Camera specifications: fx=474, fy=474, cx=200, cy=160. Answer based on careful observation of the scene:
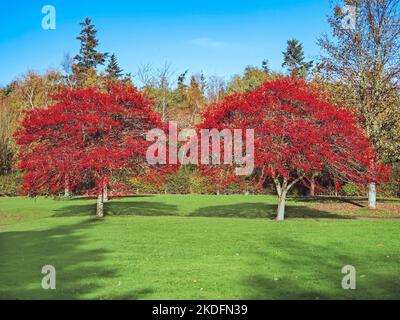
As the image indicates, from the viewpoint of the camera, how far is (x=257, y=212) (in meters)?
25.2

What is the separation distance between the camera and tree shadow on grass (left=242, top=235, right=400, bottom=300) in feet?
24.0

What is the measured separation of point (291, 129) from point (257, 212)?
894cm

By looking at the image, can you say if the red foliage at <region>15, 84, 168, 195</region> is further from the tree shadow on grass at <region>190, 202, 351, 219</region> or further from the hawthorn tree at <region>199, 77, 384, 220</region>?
the tree shadow on grass at <region>190, 202, 351, 219</region>

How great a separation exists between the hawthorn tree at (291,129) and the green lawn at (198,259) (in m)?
2.37

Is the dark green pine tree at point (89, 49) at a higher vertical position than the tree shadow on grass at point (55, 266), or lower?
higher

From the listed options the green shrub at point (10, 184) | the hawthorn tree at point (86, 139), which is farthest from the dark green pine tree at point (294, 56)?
the hawthorn tree at point (86, 139)

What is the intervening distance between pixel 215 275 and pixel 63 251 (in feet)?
16.1

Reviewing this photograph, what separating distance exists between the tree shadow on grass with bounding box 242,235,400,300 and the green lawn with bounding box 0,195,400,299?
17 millimetres

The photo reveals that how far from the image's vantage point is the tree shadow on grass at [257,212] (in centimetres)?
2367

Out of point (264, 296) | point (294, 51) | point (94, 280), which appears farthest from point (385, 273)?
point (294, 51)

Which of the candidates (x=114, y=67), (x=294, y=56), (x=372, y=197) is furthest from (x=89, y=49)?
(x=372, y=197)

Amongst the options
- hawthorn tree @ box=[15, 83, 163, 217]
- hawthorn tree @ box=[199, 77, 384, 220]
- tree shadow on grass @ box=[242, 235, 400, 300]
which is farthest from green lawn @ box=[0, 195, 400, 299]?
hawthorn tree @ box=[199, 77, 384, 220]

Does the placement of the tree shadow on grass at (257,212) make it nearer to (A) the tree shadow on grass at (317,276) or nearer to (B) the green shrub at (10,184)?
(A) the tree shadow on grass at (317,276)

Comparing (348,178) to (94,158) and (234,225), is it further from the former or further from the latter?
(94,158)
